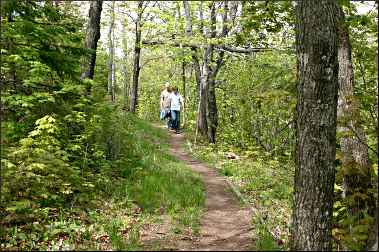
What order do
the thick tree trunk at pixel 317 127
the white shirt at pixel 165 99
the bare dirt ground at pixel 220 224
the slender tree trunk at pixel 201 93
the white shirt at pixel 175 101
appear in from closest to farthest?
1. the thick tree trunk at pixel 317 127
2. the bare dirt ground at pixel 220 224
3. the slender tree trunk at pixel 201 93
4. the white shirt at pixel 175 101
5. the white shirt at pixel 165 99

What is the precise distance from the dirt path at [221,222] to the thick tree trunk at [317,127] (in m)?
1.08

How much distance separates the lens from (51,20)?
9359 millimetres

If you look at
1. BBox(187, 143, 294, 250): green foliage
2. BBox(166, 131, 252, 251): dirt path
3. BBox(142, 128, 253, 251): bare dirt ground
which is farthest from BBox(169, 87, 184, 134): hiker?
BBox(142, 128, 253, 251): bare dirt ground

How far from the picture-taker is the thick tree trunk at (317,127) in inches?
216

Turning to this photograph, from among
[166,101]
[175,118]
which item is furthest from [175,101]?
[175,118]

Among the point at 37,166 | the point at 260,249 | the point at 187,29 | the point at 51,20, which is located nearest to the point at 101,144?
the point at 51,20

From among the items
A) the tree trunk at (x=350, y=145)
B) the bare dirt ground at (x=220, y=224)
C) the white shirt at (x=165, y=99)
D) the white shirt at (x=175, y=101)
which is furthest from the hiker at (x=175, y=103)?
the tree trunk at (x=350, y=145)

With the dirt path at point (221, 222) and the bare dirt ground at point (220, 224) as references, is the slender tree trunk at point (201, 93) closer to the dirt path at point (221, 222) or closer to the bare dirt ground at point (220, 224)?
the dirt path at point (221, 222)

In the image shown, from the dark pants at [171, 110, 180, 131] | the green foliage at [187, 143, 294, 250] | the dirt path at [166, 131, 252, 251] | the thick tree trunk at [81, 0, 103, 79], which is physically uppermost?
the thick tree trunk at [81, 0, 103, 79]

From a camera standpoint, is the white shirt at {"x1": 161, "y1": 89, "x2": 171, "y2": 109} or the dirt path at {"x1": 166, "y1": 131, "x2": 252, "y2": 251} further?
the white shirt at {"x1": 161, "y1": 89, "x2": 171, "y2": 109}

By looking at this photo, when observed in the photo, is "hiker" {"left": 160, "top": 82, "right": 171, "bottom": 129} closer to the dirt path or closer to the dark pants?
the dark pants

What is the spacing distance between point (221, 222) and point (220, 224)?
0.43ft

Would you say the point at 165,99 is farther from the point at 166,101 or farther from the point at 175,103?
the point at 175,103

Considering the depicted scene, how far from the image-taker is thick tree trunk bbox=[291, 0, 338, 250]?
5.49m
